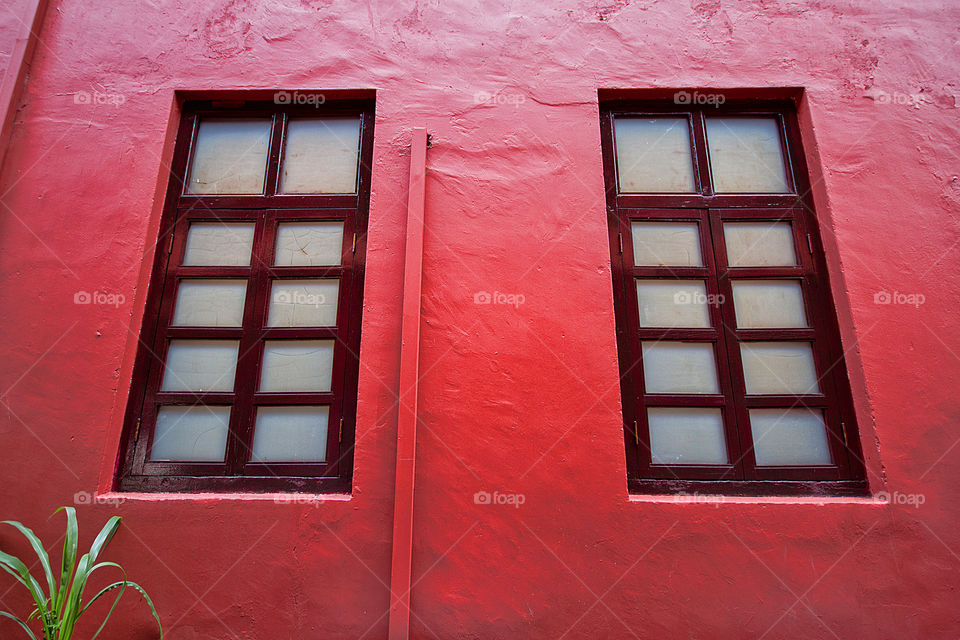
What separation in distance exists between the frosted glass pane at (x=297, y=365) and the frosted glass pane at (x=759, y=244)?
223cm

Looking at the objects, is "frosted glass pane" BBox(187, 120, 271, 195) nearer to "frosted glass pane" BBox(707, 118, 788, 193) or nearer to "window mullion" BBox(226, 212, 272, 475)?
"window mullion" BBox(226, 212, 272, 475)

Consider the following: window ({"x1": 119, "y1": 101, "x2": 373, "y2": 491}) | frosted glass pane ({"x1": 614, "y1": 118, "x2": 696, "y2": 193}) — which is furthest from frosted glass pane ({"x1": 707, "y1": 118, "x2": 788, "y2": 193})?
window ({"x1": 119, "y1": 101, "x2": 373, "y2": 491})

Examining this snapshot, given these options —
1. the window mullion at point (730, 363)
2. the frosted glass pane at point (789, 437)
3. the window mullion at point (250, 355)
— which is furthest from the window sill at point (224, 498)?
the frosted glass pane at point (789, 437)

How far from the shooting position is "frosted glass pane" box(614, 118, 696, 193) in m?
3.20

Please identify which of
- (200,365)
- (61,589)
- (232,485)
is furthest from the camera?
(200,365)

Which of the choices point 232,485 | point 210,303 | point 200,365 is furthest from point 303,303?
point 232,485

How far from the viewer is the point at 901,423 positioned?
2660 millimetres

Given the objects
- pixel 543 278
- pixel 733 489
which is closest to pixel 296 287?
pixel 543 278

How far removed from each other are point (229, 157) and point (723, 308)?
2911 millimetres

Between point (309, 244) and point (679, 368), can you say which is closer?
point (679, 368)

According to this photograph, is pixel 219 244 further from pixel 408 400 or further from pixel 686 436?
pixel 686 436

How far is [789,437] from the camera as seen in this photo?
9.10ft

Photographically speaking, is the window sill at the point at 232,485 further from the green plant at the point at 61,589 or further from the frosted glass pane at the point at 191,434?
the green plant at the point at 61,589

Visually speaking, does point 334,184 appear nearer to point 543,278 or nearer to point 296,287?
point 296,287
